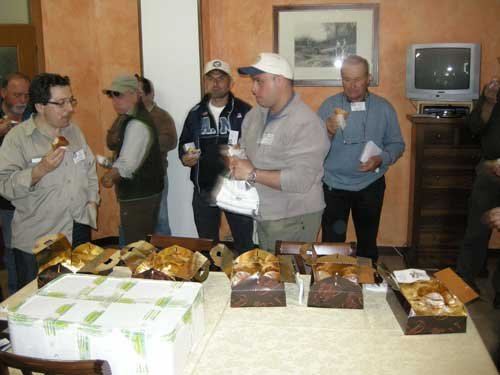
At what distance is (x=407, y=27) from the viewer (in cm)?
435

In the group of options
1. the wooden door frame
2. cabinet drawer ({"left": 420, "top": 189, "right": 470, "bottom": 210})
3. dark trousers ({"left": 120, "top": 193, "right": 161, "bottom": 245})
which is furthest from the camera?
the wooden door frame

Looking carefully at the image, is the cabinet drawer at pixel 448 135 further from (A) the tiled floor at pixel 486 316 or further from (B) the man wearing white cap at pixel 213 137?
(B) the man wearing white cap at pixel 213 137

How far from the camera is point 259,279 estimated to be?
1.77 m

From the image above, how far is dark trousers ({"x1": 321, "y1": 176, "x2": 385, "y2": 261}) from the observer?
3.45m

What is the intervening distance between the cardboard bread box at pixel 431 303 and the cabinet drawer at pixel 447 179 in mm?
2449

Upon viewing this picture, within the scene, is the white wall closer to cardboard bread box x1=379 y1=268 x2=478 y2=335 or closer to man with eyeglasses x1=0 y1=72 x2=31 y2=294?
man with eyeglasses x1=0 y1=72 x2=31 y2=294

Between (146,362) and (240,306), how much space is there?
1.71 feet

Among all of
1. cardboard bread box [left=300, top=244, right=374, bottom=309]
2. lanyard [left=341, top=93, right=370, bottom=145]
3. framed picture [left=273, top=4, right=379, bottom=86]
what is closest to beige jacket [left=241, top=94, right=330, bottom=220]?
cardboard bread box [left=300, top=244, right=374, bottom=309]

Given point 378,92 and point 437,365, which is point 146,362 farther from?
point 378,92

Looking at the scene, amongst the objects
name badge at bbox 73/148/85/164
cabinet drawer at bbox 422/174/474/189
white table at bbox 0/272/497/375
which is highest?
name badge at bbox 73/148/85/164

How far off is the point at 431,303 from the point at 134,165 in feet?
6.59

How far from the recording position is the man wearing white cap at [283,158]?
2.35 meters

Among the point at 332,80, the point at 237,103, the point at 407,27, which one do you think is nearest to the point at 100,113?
the point at 237,103

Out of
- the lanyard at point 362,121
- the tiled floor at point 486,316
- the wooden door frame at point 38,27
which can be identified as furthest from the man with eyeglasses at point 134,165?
the wooden door frame at point 38,27
